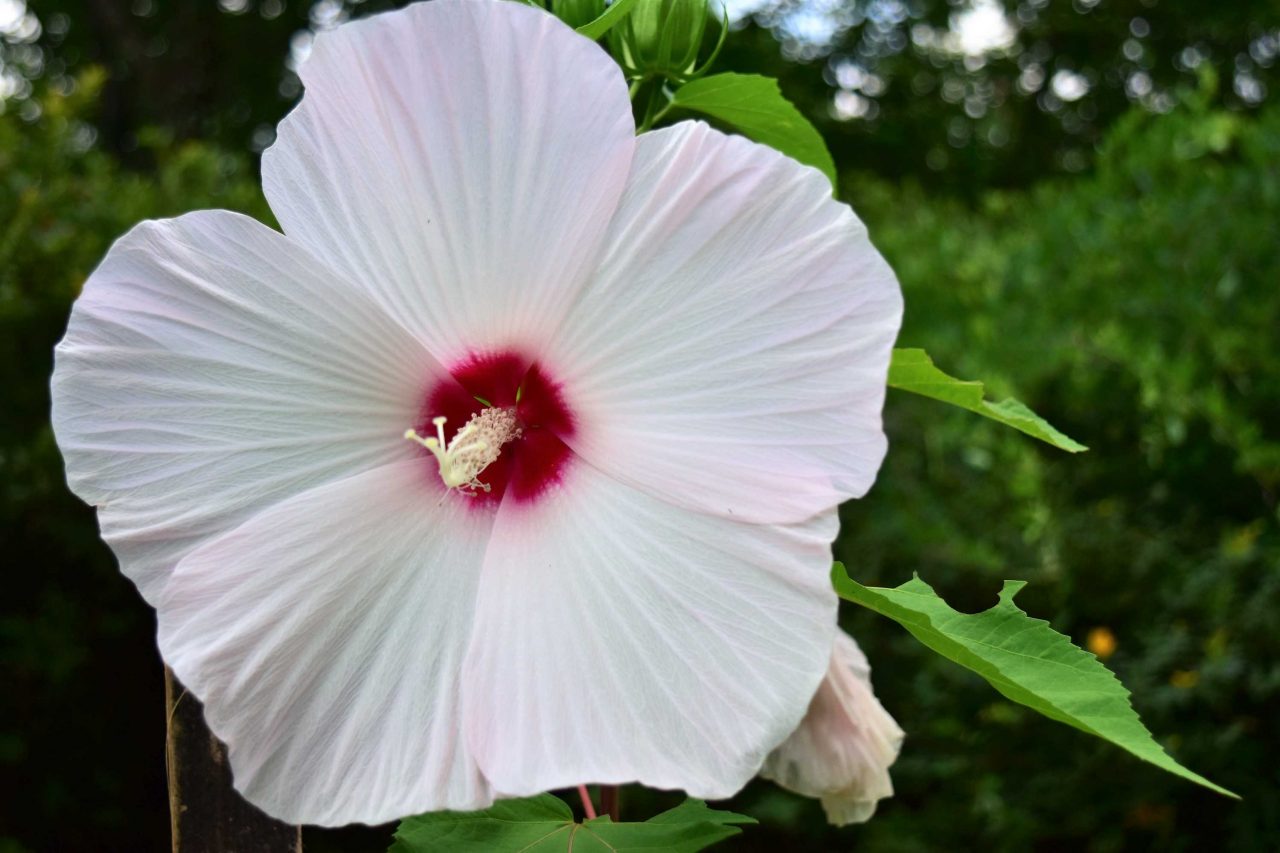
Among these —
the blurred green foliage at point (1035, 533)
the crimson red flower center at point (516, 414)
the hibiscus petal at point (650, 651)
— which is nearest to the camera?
the hibiscus petal at point (650, 651)

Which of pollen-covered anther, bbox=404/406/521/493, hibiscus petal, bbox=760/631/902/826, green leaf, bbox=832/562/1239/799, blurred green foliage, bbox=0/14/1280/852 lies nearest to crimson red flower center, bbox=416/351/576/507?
pollen-covered anther, bbox=404/406/521/493

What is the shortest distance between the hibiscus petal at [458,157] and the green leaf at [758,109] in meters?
0.29

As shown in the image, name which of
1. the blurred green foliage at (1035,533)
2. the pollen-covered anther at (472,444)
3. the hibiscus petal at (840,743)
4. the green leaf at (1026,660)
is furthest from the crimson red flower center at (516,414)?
the blurred green foliage at (1035,533)

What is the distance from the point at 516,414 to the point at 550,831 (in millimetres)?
311

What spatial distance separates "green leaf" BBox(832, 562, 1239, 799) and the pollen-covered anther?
0.24m

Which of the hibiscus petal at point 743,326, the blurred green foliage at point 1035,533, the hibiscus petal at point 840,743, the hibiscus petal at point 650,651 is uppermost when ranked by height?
the hibiscus petal at point 743,326

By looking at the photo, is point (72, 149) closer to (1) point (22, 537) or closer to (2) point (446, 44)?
(1) point (22, 537)

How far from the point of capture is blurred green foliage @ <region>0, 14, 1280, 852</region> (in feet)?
8.61

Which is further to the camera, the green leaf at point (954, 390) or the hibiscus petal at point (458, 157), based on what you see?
the green leaf at point (954, 390)

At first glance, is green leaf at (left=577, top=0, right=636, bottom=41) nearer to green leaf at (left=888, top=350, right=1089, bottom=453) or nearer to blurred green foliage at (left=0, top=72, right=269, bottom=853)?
green leaf at (left=888, top=350, right=1089, bottom=453)

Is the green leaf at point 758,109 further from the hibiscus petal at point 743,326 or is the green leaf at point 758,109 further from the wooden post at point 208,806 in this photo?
the wooden post at point 208,806

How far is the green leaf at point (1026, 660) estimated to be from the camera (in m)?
0.66

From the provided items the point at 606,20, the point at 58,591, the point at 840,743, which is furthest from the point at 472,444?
the point at 58,591

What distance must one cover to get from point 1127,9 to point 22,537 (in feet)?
38.5
